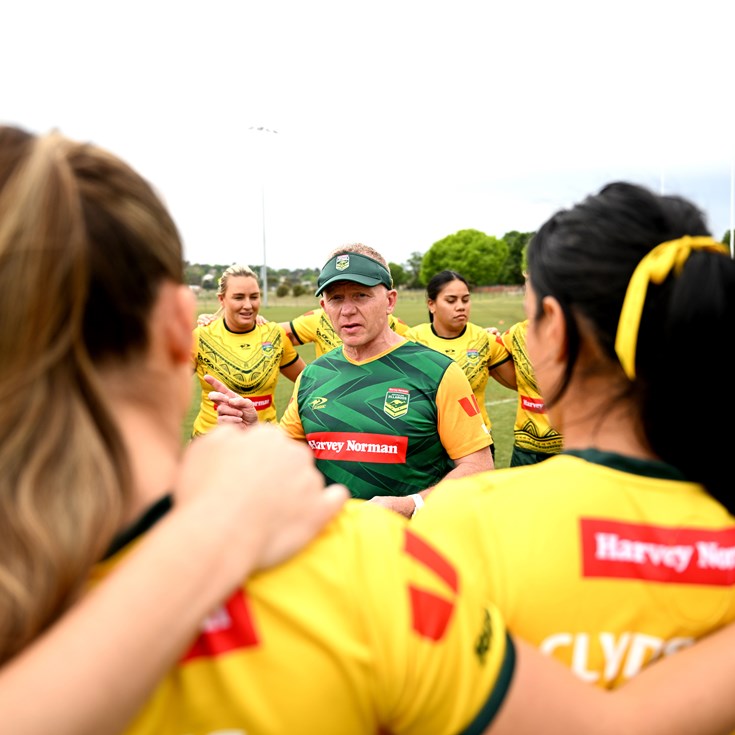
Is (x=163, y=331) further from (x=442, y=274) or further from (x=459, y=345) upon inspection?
(x=442, y=274)

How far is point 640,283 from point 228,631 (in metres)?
0.94

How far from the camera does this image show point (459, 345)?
24.2 ft

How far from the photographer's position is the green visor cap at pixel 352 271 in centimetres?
381

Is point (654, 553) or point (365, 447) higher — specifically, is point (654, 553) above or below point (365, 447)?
above

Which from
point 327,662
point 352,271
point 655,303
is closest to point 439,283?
point 352,271

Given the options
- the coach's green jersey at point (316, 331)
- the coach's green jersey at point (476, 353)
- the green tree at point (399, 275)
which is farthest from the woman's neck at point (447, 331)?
the green tree at point (399, 275)

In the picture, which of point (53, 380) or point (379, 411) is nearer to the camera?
point (53, 380)

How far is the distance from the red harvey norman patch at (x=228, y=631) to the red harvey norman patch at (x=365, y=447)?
2647 mm

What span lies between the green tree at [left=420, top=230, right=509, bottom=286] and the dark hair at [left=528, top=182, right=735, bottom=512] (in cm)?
9858

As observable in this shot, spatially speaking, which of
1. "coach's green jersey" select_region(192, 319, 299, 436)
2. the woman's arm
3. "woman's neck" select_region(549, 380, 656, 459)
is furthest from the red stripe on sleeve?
"coach's green jersey" select_region(192, 319, 299, 436)

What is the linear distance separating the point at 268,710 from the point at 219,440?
0.37m

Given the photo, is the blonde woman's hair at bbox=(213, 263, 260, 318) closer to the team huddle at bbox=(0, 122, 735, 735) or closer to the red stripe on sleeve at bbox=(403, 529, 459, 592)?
the team huddle at bbox=(0, 122, 735, 735)

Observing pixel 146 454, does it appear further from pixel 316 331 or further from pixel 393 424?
pixel 316 331

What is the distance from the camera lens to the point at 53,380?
34.3 inches
